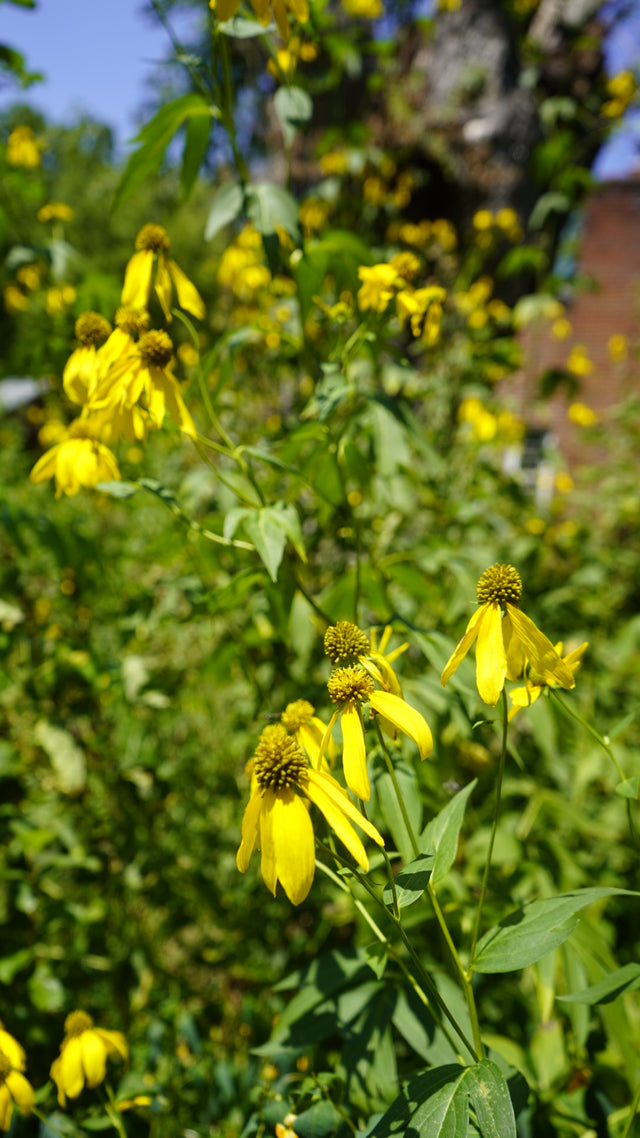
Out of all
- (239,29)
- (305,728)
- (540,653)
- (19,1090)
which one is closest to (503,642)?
(540,653)

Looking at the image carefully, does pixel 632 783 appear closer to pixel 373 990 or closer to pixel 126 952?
pixel 373 990

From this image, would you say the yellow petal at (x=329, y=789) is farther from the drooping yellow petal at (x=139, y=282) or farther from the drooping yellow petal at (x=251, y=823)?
the drooping yellow petal at (x=139, y=282)

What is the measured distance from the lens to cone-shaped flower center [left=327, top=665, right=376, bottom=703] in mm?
711

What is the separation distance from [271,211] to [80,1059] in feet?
4.43

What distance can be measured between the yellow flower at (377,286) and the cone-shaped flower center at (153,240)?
1.08 ft

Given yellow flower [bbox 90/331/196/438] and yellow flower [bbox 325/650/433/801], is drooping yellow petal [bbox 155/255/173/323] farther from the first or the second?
yellow flower [bbox 325/650/433/801]

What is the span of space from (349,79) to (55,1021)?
587cm

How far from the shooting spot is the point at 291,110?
48.7 inches

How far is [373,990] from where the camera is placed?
1082 mm

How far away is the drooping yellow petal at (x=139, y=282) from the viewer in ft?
3.68

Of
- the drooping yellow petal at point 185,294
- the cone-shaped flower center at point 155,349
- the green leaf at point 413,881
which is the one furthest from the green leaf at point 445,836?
the drooping yellow petal at point 185,294

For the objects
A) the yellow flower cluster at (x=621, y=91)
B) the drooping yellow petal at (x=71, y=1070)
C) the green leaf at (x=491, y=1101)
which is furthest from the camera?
the yellow flower cluster at (x=621, y=91)

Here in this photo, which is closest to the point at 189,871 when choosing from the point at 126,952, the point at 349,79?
the point at 126,952

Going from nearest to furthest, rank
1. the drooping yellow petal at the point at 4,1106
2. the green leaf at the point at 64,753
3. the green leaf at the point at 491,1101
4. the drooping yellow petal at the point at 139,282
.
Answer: the green leaf at the point at 491,1101 < the drooping yellow petal at the point at 4,1106 < the drooping yellow petal at the point at 139,282 < the green leaf at the point at 64,753
